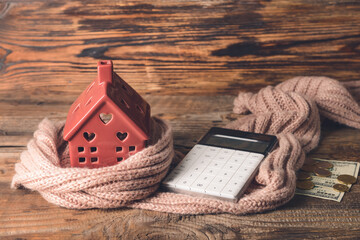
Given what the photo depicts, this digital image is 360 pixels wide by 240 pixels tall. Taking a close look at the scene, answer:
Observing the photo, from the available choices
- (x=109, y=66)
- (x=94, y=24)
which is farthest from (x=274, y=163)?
(x=94, y=24)

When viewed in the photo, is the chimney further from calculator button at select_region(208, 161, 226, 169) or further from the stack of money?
the stack of money

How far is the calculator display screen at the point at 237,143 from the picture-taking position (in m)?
0.96

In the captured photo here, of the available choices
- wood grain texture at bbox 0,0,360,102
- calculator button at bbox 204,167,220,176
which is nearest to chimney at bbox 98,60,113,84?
calculator button at bbox 204,167,220,176

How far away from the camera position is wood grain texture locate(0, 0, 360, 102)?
1.31 meters

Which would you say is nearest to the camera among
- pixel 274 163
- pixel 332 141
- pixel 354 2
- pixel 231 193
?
pixel 231 193

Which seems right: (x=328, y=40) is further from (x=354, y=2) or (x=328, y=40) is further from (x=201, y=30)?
(x=201, y=30)

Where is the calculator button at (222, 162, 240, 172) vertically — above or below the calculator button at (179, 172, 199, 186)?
above

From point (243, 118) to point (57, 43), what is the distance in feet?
2.00

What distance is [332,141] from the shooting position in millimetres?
1101

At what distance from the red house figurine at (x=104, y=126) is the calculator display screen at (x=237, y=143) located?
212 millimetres

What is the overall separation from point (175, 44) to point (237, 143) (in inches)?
18.8

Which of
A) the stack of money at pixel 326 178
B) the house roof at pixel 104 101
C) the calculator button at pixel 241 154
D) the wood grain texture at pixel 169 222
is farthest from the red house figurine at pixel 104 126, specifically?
the stack of money at pixel 326 178

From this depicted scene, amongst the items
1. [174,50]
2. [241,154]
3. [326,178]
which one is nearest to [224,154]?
[241,154]

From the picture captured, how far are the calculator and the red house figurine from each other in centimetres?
11
